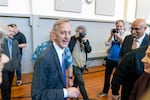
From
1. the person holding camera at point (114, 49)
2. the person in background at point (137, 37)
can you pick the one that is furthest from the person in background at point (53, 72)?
the person holding camera at point (114, 49)

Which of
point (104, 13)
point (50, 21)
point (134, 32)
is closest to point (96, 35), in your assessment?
point (104, 13)

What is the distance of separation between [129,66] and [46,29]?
148 inches

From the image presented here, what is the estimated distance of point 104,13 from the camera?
6539mm

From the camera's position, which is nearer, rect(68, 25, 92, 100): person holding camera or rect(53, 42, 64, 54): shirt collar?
rect(53, 42, 64, 54): shirt collar

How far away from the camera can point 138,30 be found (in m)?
2.54

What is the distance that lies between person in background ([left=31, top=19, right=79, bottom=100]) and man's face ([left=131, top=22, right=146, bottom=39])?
1230mm

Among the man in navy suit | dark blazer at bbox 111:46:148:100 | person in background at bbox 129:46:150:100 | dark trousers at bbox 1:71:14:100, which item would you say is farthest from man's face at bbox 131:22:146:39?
dark trousers at bbox 1:71:14:100

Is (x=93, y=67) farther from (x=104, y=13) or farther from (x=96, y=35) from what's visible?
(x=104, y=13)

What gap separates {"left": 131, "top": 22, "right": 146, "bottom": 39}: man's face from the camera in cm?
252

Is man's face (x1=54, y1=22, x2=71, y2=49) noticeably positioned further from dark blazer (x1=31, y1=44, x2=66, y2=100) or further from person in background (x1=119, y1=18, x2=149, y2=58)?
person in background (x1=119, y1=18, x2=149, y2=58)

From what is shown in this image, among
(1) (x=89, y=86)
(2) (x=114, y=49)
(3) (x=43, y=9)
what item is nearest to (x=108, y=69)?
(2) (x=114, y=49)

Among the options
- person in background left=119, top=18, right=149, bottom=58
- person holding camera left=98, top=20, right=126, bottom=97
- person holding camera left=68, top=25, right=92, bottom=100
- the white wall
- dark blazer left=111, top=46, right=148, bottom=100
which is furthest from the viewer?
the white wall

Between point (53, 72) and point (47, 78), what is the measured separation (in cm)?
7

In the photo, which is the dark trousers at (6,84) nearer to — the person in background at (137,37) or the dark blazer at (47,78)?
the dark blazer at (47,78)
